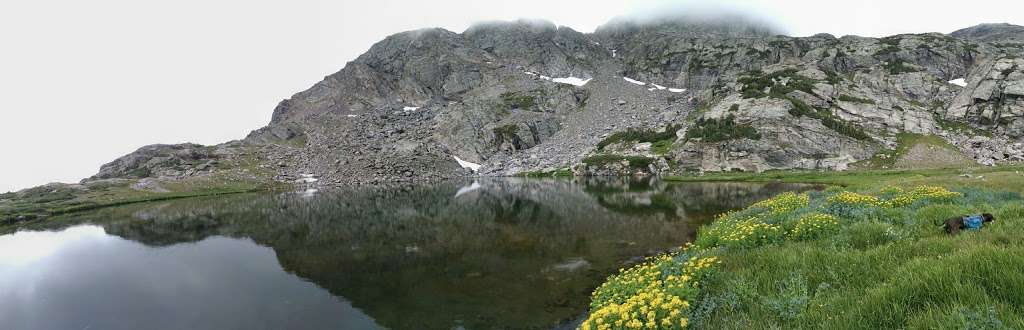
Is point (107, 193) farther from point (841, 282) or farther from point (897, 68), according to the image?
point (897, 68)

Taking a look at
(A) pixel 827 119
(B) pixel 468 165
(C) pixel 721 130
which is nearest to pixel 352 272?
(C) pixel 721 130

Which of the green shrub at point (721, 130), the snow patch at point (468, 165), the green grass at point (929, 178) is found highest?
the green shrub at point (721, 130)

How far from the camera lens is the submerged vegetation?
5703 mm

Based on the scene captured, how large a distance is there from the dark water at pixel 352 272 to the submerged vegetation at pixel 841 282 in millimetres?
7526

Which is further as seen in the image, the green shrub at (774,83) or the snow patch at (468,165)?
the snow patch at (468,165)

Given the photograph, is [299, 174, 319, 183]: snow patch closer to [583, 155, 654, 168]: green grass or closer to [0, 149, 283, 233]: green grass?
[0, 149, 283, 233]: green grass

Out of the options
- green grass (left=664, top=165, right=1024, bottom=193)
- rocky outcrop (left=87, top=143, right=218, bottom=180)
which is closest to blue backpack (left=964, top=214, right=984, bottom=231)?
green grass (left=664, top=165, right=1024, bottom=193)

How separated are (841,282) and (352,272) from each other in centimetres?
2366

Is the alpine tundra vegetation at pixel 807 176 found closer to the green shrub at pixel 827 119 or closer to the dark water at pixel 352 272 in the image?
the green shrub at pixel 827 119

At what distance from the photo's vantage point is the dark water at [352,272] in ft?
62.8

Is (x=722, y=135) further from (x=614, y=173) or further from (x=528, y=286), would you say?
(x=528, y=286)

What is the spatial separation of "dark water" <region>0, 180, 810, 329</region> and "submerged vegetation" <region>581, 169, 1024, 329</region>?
24.7 ft

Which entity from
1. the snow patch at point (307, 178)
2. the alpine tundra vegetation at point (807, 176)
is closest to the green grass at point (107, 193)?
the alpine tundra vegetation at point (807, 176)

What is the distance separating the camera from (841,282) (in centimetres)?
820
